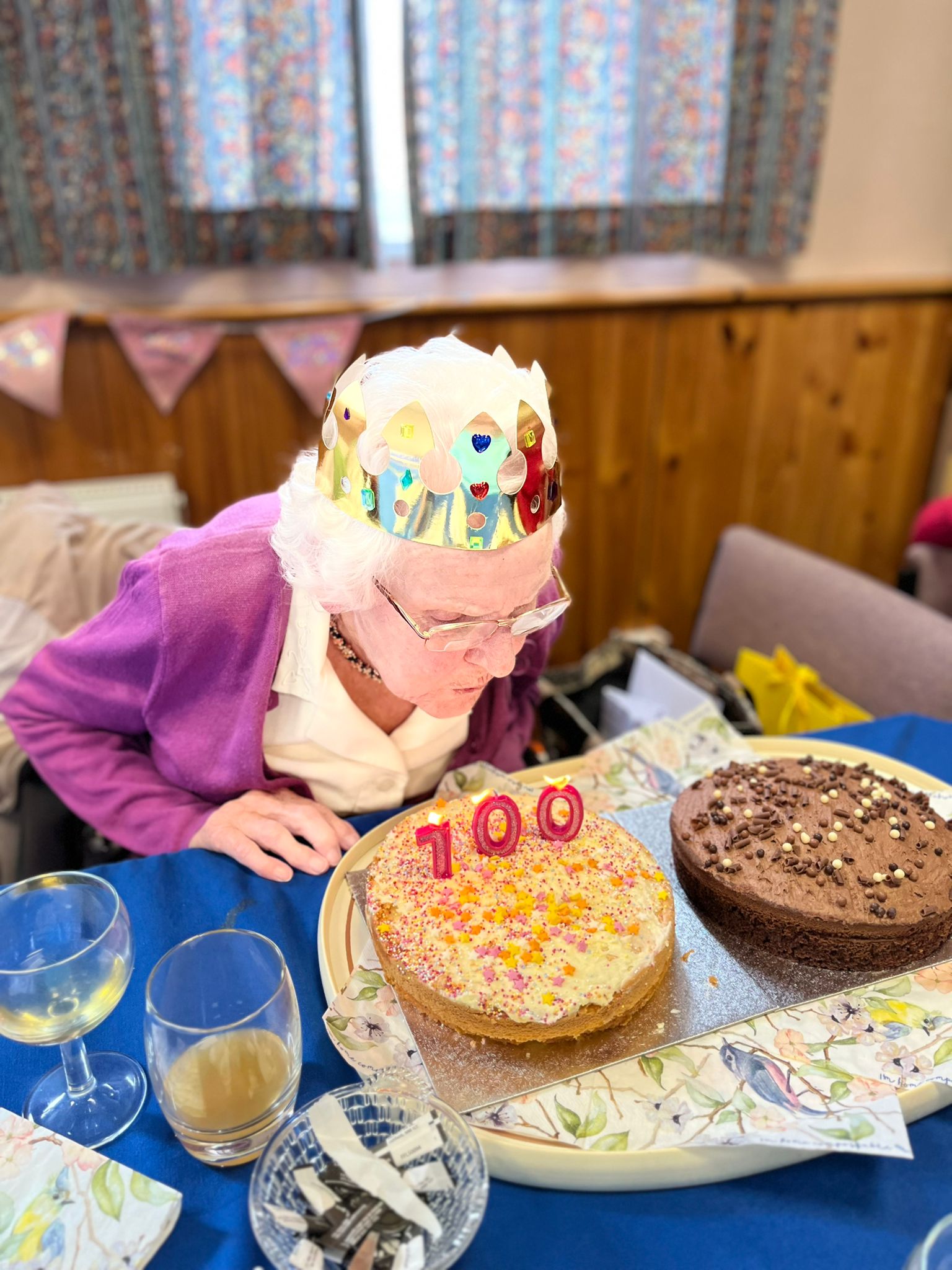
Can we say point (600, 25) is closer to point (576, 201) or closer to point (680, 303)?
point (576, 201)

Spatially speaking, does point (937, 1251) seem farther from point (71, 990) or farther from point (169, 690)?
point (169, 690)

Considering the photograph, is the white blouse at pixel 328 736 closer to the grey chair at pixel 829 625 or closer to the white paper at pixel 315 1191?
the white paper at pixel 315 1191

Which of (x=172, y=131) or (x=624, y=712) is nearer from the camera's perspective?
(x=624, y=712)

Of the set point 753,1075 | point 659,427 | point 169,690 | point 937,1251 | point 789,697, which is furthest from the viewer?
point 659,427

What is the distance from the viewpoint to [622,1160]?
0.77 m

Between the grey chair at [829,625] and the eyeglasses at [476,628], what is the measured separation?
1.06 metres

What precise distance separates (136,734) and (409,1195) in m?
0.91

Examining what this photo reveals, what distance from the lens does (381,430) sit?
996 mm

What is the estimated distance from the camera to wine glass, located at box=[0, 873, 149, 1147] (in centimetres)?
77

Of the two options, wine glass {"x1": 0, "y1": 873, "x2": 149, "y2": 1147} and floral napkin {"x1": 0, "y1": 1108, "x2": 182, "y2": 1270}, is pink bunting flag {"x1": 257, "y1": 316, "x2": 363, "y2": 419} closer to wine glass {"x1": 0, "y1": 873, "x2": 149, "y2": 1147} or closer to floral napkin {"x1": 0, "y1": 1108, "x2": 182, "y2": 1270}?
wine glass {"x1": 0, "y1": 873, "x2": 149, "y2": 1147}

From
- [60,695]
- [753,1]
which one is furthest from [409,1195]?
[753,1]

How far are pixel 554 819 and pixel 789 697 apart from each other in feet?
3.75

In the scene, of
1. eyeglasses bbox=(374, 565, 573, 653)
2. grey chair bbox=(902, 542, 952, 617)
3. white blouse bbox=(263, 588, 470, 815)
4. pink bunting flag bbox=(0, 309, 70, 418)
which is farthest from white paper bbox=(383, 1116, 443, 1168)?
pink bunting flag bbox=(0, 309, 70, 418)

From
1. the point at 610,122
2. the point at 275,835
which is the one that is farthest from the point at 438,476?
the point at 610,122
